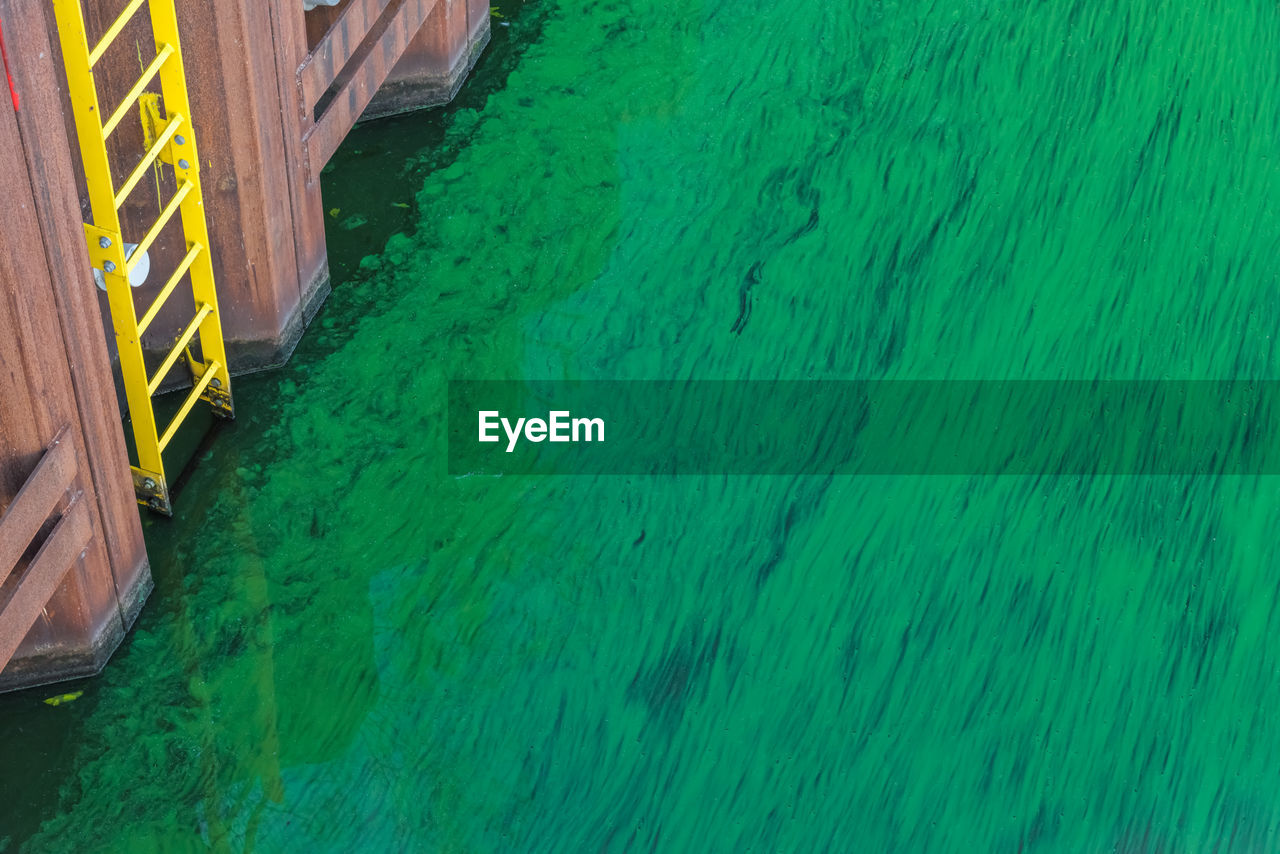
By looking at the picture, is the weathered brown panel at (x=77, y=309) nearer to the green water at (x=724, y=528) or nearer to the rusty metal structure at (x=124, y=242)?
the rusty metal structure at (x=124, y=242)

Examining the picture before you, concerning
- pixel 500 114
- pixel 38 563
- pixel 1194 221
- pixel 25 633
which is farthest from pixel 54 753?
pixel 1194 221

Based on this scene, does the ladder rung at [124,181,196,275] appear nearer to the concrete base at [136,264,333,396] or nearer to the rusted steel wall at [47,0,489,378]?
the rusted steel wall at [47,0,489,378]

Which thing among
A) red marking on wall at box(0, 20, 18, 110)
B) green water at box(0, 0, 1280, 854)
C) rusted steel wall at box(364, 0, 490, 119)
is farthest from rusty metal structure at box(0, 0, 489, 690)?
rusted steel wall at box(364, 0, 490, 119)

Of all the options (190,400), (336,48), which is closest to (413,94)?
(336,48)

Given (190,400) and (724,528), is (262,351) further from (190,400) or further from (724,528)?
(724,528)

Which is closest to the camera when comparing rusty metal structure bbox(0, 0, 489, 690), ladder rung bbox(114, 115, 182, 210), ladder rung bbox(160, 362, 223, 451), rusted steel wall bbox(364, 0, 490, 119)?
rusty metal structure bbox(0, 0, 489, 690)

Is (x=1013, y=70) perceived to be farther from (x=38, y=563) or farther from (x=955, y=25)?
(x=38, y=563)
